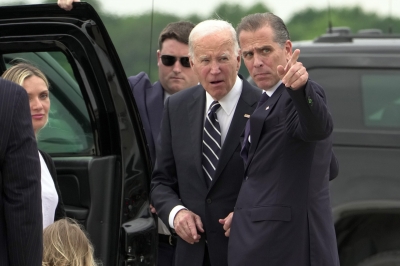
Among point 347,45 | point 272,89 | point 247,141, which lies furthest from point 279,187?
point 347,45

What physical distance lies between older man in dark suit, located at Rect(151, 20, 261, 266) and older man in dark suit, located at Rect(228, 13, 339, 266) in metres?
0.27

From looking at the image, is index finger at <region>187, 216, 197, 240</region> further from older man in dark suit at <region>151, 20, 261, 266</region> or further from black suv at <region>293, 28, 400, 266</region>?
black suv at <region>293, 28, 400, 266</region>

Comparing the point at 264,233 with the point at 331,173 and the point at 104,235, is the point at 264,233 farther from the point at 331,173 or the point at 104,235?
the point at 104,235

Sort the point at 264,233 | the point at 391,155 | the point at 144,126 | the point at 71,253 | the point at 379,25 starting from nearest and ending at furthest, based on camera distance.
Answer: the point at 71,253 → the point at 264,233 → the point at 144,126 → the point at 391,155 → the point at 379,25

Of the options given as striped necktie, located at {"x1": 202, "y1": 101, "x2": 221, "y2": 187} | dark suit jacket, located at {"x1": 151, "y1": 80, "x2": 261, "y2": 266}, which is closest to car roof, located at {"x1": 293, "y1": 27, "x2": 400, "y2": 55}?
dark suit jacket, located at {"x1": 151, "y1": 80, "x2": 261, "y2": 266}

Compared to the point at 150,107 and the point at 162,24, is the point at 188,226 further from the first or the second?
the point at 162,24

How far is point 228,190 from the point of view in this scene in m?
3.79

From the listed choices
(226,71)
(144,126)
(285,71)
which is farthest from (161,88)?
(285,71)

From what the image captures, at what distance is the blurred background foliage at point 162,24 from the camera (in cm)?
1130

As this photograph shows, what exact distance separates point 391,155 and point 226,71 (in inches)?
82.6

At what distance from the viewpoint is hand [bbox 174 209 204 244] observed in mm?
3771

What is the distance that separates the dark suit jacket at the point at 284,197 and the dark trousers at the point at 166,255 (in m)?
0.81

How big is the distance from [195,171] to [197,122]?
0.22 m

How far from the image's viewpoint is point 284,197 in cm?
338
